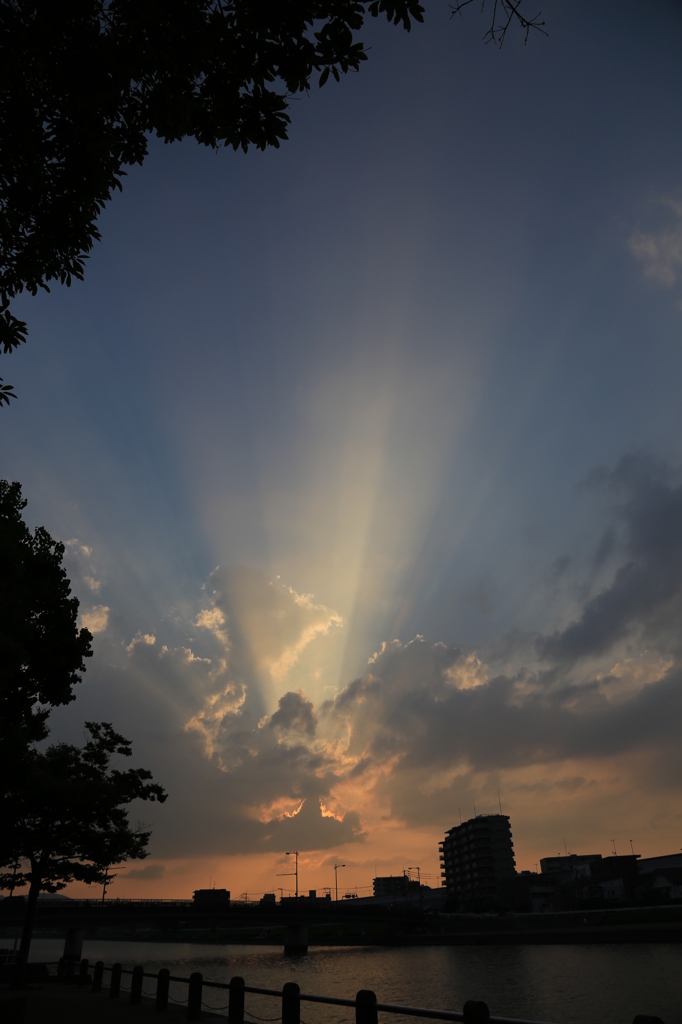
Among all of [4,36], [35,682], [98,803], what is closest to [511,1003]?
[98,803]

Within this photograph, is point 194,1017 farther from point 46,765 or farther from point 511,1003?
point 511,1003

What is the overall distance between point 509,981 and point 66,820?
123 feet

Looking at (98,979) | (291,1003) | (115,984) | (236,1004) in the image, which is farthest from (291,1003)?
(98,979)

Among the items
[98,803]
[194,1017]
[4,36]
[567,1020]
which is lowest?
[567,1020]

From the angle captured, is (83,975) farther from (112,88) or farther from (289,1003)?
(112,88)

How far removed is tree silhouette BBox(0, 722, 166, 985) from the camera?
22.8 metres

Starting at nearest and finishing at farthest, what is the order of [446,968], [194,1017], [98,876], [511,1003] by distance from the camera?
[194,1017] < [98,876] < [511,1003] < [446,968]

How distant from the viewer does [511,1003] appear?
120 feet

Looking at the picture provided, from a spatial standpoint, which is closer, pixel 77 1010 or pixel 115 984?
pixel 77 1010

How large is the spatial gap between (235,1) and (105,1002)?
25.3 m

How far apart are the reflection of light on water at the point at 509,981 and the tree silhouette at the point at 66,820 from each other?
7.28 m

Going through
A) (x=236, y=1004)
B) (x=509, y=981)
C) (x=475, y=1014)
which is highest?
(x=475, y=1014)

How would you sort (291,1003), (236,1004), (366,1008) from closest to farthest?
1. (366,1008)
2. (291,1003)
3. (236,1004)

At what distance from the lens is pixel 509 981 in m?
46.2
